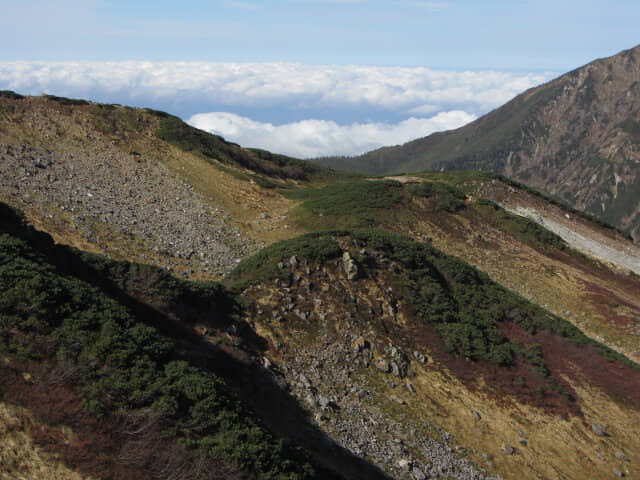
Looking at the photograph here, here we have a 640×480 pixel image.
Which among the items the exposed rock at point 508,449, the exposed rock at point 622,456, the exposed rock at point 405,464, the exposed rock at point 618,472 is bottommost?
the exposed rock at point 618,472

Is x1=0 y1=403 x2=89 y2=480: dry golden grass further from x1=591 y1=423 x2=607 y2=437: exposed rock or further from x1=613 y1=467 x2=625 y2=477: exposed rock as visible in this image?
x1=591 y1=423 x2=607 y2=437: exposed rock

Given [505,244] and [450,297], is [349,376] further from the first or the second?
[505,244]

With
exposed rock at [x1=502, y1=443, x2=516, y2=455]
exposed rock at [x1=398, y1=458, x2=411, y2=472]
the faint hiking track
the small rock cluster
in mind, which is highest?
Result: the faint hiking track

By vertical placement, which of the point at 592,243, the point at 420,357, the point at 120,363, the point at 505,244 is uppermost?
the point at 505,244

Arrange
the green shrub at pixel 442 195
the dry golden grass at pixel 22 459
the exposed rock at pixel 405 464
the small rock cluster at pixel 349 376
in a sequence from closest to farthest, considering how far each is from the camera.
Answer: the dry golden grass at pixel 22 459, the exposed rock at pixel 405 464, the small rock cluster at pixel 349 376, the green shrub at pixel 442 195

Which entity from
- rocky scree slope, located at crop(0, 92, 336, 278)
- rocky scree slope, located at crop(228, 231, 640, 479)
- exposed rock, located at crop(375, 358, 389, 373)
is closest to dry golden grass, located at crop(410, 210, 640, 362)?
rocky scree slope, located at crop(228, 231, 640, 479)

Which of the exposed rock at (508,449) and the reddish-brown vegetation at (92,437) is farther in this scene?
the exposed rock at (508,449)

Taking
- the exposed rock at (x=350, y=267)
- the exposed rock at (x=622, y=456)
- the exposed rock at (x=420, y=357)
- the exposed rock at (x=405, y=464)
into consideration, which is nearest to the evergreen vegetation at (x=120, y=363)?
the exposed rock at (x=405, y=464)

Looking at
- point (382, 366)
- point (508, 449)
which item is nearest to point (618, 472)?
point (508, 449)

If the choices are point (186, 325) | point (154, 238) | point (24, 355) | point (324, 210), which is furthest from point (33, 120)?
point (24, 355)

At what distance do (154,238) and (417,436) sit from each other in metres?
19.5

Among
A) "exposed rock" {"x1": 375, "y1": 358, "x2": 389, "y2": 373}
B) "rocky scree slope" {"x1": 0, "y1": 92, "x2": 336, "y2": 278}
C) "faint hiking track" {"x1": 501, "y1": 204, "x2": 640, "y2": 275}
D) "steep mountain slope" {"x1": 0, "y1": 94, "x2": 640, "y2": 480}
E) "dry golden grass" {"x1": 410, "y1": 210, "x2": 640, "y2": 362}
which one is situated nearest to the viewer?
"steep mountain slope" {"x1": 0, "y1": 94, "x2": 640, "y2": 480}

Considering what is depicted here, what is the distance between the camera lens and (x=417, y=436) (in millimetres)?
13680

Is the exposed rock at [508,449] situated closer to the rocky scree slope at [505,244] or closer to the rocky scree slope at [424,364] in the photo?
the rocky scree slope at [424,364]
